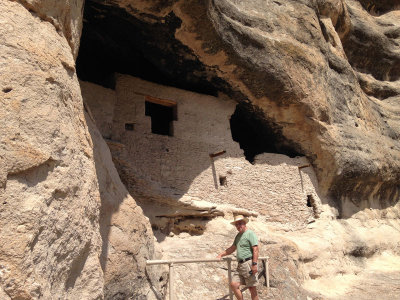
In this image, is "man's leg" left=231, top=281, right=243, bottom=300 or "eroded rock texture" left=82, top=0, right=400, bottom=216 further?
"eroded rock texture" left=82, top=0, right=400, bottom=216

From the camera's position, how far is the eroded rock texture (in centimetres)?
717

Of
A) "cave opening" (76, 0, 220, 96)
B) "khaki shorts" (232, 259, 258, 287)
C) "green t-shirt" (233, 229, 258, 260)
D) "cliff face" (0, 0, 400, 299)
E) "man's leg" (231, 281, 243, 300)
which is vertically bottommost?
"man's leg" (231, 281, 243, 300)

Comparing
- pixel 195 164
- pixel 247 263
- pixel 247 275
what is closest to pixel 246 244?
pixel 247 263

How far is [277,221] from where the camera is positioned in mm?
8844

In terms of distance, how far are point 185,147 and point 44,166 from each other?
552cm

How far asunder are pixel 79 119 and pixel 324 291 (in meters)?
5.70

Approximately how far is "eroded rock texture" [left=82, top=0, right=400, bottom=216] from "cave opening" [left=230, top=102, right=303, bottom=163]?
103 millimetres

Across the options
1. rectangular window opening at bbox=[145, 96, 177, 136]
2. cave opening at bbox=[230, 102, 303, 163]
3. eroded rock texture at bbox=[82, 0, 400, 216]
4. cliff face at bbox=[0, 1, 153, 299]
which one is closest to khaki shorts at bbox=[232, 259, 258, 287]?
cliff face at bbox=[0, 1, 153, 299]

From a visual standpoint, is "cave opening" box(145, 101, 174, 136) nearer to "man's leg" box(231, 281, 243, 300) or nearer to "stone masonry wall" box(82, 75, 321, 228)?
"stone masonry wall" box(82, 75, 321, 228)

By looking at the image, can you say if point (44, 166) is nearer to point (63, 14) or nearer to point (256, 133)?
point (63, 14)

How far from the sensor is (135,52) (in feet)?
26.5

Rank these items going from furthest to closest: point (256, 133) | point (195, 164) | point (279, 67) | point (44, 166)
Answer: point (256, 133) → point (279, 67) → point (195, 164) → point (44, 166)

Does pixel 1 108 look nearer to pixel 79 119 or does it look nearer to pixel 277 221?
pixel 79 119

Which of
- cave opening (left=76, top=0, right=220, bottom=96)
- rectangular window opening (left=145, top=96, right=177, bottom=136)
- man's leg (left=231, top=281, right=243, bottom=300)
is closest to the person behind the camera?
man's leg (left=231, top=281, right=243, bottom=300)
